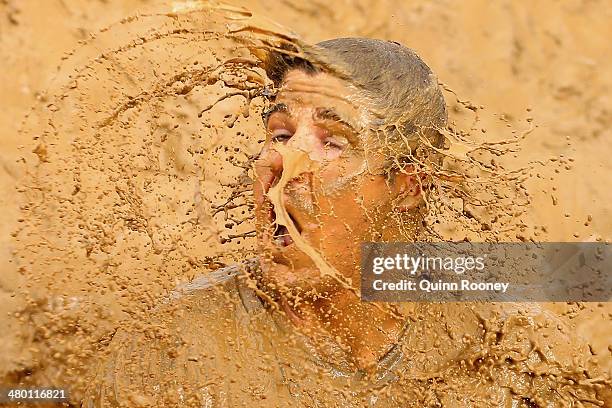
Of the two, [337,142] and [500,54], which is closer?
[337,142]

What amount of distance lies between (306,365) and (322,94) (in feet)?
2.21

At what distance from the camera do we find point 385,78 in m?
2.43

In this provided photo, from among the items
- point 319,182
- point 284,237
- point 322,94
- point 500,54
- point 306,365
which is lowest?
point 306,365

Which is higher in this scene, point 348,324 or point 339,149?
point 339,149

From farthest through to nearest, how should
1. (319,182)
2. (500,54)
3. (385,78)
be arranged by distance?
(500,54)
(385,78)
(319,182)

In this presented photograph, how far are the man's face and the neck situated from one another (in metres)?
0.06

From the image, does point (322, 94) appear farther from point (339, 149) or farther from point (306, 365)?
point (306, 365)

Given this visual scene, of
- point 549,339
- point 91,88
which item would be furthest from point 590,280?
point 91,88

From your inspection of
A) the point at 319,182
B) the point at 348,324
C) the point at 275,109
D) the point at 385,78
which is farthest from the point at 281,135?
the point at 348,324

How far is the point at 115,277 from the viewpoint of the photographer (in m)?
2.75

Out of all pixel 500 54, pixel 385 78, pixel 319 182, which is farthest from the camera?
pixel 500 54

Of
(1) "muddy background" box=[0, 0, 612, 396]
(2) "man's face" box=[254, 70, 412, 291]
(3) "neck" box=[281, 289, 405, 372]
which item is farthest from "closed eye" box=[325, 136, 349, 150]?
(1) "muddy background" box=[0, 0, 612, 396]

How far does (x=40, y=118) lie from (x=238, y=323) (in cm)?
83

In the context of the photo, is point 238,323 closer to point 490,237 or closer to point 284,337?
point 284,337
